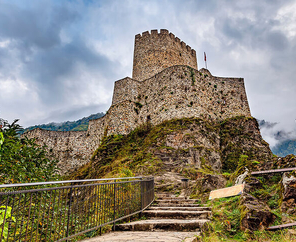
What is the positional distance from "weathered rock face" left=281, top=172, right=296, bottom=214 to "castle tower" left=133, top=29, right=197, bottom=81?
54.1 ft

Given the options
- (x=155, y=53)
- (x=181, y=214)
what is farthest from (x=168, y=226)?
(x=155, y=53)

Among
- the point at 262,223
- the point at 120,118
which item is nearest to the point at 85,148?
the point at 120,118

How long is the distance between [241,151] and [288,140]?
58.0 metres

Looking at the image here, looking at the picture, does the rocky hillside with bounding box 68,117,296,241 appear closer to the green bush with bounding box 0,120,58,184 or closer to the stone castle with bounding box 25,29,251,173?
the stone castle with bounding box 25,29,251,173

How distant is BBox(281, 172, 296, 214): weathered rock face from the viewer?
469 cm

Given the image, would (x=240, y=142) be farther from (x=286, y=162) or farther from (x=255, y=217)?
(x=255, y=217)

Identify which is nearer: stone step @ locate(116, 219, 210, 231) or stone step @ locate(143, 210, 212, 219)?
stone step @ locate(116, 219, 210, 231)

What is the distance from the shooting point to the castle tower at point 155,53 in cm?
2077

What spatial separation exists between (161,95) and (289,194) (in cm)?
1243

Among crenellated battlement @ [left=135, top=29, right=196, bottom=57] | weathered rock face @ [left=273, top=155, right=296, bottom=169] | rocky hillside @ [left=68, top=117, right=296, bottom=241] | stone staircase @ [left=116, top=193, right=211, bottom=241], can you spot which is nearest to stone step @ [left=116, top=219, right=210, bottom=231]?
stone staircase @ [left=116, top=193, right=211, bottom=241]

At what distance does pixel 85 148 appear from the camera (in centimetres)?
2312

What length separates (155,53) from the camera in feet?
69.7

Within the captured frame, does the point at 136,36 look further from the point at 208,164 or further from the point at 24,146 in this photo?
the point at 24,146

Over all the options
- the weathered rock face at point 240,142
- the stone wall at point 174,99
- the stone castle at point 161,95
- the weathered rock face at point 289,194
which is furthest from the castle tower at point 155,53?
the weathered rock face at point 289,194
